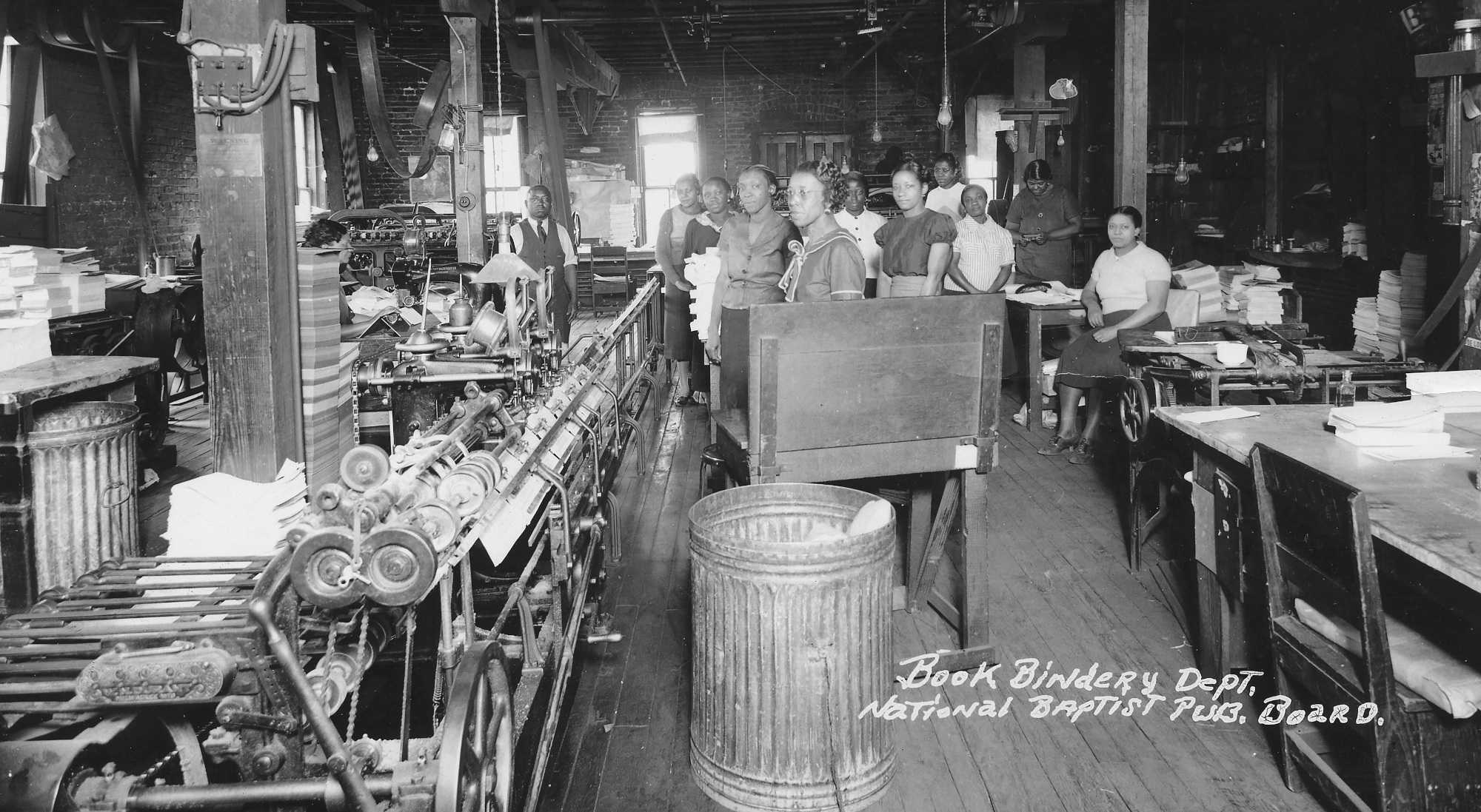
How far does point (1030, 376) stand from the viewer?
6.97m

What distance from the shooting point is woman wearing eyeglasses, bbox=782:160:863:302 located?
4.13 meters

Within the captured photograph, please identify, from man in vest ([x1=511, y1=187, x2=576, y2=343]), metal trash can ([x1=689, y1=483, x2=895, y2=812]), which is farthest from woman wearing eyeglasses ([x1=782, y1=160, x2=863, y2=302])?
man in vest ([x1=511, y1=187, x2=576, y2=343])

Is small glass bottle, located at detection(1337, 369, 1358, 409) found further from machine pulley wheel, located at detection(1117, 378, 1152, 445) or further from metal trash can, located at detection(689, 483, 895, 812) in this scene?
metal trash can, located at detection(689, 483, 895, 812)

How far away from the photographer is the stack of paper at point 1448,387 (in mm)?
3387

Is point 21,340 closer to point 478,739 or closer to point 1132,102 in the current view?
point 478,739

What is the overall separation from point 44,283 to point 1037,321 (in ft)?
17.1

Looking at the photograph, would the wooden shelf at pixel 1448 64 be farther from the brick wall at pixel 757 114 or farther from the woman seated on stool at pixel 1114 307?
the brick wall at pixel 757 114

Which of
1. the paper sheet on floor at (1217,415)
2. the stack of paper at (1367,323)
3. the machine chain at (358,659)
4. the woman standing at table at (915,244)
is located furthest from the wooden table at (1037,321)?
the machine chain at (358,659)

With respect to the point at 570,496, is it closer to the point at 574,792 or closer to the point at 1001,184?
the point at 574,792

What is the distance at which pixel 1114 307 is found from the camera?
5902 mm

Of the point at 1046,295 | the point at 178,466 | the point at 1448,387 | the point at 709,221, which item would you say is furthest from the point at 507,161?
the point at 1448,387

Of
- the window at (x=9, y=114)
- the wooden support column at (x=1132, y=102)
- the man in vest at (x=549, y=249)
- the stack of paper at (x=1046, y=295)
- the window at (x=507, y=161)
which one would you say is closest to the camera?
the wooden support column at (x=1132, y=102)

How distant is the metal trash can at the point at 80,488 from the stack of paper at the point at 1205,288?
5306 millimetres

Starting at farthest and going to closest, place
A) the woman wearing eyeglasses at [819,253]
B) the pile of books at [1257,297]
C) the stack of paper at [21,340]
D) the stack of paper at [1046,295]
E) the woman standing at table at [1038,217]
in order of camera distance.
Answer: the woman standing at table at [1038,217] < the stack of paper at [1046,295] < the pile of books at [1257,297] < the woman wearing eyeglasses at [819,253] < the stack of paper at [21,340]
